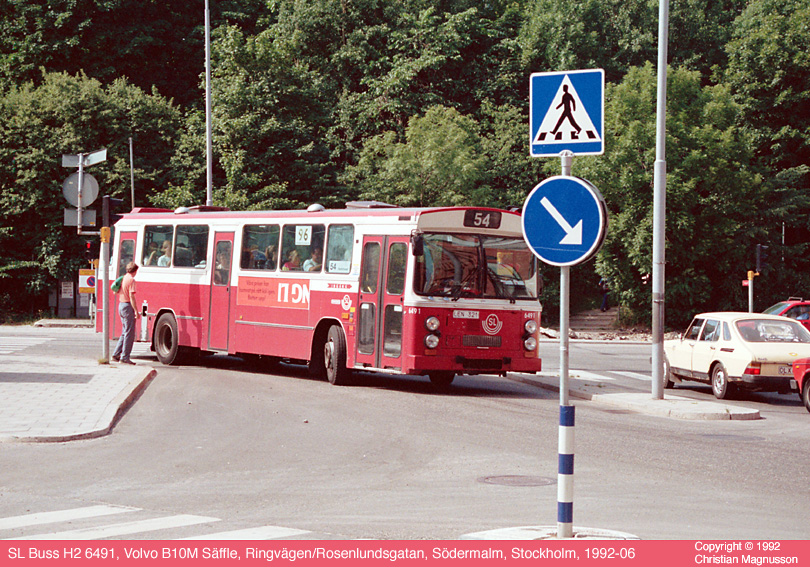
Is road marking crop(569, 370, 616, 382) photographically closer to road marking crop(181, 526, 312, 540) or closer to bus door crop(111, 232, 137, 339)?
bus door crop(111, 232, 137, 339)

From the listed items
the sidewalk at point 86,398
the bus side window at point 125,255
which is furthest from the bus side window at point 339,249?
the bus side window at point 125,255

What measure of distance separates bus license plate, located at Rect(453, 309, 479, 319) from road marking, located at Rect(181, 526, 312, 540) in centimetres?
1025

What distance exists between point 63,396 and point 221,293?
625cm

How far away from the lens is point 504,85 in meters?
53.8

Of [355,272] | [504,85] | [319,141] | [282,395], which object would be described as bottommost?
[282,395]

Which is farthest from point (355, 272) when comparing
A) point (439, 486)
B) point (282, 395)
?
point (439, 486)

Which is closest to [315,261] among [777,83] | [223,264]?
[223,264]

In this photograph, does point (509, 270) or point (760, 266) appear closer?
point (509, 270)

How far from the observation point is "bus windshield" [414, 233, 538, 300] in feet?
58.2

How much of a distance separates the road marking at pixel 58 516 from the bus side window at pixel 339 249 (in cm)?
1093

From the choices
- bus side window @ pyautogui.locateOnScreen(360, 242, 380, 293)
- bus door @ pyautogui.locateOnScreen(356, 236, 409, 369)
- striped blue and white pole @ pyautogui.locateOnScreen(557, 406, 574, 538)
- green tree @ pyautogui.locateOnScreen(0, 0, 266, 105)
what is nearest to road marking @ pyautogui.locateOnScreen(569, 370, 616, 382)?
bus door @ pyautogui.locateOnScreen(356, 236, 409, 369)

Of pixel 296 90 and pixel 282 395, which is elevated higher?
pixel 296 90
